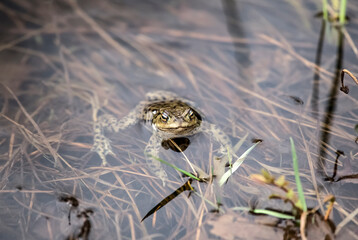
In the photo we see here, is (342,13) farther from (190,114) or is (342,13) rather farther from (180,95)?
(190,114)

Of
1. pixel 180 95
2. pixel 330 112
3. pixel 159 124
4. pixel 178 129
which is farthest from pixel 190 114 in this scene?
pixel 330 112

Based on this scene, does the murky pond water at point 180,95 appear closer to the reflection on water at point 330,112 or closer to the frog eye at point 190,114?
the reflection on water at point 330,112

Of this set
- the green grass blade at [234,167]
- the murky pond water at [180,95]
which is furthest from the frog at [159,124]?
the green grass blade at [234,167]

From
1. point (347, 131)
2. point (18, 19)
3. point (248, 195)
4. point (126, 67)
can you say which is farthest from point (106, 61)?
point (347, 131)

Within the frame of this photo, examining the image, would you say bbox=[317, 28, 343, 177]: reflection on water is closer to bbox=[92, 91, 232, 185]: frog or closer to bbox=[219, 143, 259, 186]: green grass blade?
bbox=[219, 143, 259, 186]: green grass blade

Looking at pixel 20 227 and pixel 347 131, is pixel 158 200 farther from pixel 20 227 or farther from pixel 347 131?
pixel 347 131

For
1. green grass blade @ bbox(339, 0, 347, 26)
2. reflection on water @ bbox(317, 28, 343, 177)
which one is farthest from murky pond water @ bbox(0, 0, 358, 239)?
green grass blade @ bbox(339, 0, 347, 26)
